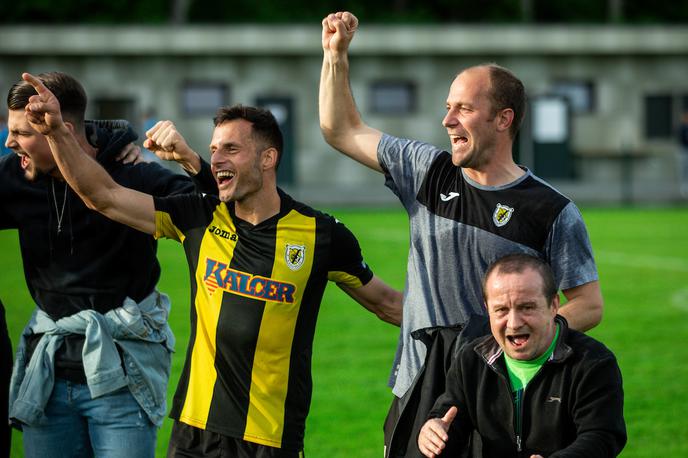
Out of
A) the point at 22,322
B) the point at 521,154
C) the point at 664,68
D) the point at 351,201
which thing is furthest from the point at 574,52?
the point at 22,322

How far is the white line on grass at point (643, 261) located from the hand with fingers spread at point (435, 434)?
15.7m

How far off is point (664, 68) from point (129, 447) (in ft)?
136

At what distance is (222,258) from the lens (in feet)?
16.9

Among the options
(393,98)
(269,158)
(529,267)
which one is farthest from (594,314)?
(393,98)

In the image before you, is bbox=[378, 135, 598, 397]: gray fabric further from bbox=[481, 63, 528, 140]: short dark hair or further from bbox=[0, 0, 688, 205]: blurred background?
bbox=[0, 0, 688, 205]: blurred background

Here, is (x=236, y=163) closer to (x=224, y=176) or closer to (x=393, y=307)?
(x=224, y=176)

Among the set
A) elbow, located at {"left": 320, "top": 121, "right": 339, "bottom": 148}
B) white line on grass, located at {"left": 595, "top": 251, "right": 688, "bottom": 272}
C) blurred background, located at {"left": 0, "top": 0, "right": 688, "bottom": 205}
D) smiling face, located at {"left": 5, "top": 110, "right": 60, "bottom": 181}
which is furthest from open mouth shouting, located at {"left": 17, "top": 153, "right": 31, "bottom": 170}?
blurred background, located at {"left": 0, "top": 0, "right": 688, "bottom": 205}

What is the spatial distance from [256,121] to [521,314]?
154 cm

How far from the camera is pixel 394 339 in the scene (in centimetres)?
1311

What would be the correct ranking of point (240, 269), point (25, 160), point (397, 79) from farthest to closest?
point (397, 79) → point (25, 160) → point (240, 269)

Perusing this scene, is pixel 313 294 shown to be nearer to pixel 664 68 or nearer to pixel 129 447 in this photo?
pixel 129 447

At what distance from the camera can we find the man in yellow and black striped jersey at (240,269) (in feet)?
16.4

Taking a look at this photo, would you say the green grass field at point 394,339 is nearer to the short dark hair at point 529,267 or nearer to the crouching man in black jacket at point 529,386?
the crouching man in black jacket at point 529,386

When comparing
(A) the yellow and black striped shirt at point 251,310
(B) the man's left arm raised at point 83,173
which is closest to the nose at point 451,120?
(A) the yellow and black striped shirt at point 251,310
